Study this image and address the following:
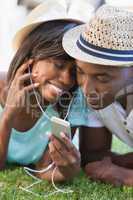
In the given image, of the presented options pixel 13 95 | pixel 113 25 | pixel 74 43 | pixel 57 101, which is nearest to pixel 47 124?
pixel 57 101

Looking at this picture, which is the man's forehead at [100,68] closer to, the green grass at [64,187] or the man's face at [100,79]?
the man's face at [100,79]

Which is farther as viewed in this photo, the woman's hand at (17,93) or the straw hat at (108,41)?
the woman's hand at (17,93)

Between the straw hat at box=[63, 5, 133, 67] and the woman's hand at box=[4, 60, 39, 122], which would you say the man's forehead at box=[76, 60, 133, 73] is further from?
the woman's hand at box=[4, 60, 39, 122]

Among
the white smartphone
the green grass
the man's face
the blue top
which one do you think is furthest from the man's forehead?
the green grass

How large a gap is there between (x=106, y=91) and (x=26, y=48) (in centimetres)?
29

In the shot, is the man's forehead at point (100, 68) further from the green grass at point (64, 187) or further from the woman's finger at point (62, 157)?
the green grass at point (64, 187)

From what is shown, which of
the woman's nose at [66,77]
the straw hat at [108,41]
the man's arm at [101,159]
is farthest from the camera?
the man's arm at [101,159]

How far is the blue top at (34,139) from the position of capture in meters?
1.62

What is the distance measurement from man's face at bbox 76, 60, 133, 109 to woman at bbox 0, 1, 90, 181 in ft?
0.23

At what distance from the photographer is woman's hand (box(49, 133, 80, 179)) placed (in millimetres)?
1396

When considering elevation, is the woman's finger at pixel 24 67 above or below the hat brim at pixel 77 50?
below

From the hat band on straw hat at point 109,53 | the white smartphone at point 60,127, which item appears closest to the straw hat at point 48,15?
the hat band on straw hat at point 109,53

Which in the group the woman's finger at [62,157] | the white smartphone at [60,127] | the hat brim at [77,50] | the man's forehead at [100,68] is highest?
the hat brim at [77,50]

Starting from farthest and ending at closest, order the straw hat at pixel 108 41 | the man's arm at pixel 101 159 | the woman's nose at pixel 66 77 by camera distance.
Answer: the man's arm at pixel 101 159 < the woman's nose at pixel 66 77 < the straw hat at pixel 108 41
